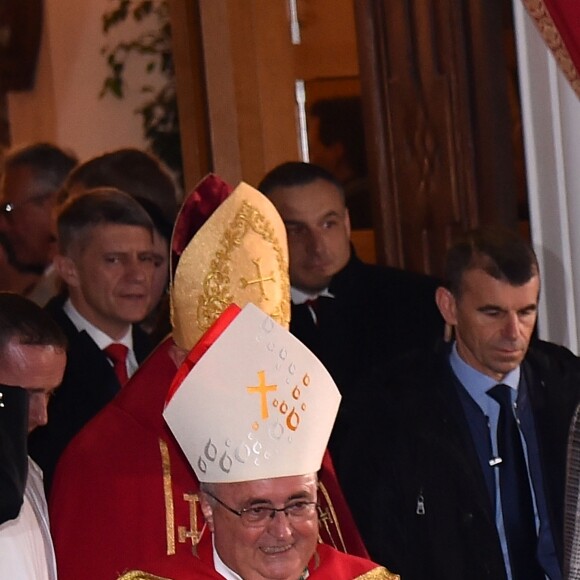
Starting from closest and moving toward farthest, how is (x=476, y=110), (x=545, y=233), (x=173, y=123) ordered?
(x=545, y=233)
(x=476, y=110)
(x=173, y=123)

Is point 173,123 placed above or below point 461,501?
above

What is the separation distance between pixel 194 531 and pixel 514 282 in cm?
111

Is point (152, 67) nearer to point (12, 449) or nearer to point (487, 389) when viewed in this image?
point (487, 389)

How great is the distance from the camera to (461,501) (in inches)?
157

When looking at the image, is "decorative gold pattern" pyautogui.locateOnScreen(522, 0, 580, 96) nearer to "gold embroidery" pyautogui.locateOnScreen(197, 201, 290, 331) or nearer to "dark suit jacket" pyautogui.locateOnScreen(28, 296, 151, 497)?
"gold embroidery" pyautogui.locateOnScreen(197, 201, 290, 331)

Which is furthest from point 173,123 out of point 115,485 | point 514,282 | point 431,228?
point 115,485

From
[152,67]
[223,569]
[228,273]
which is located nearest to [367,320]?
[228,273]

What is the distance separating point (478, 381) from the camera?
417 cm

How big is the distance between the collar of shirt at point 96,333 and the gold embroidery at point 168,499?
2.56 ft

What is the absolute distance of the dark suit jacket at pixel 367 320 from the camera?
4.66 meters

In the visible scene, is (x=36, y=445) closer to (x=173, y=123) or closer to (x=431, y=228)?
(x=431, y=228)

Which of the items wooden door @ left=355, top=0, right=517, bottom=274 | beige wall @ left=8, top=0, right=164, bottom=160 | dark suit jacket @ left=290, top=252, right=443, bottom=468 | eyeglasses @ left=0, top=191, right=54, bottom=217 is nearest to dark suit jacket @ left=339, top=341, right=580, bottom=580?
dark suit jacket @ left=290, top=252, right=443, bottom=468

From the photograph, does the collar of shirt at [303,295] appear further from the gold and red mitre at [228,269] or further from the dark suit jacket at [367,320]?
the gold and red mitre at [228,269]

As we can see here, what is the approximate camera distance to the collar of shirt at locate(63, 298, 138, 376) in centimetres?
438
